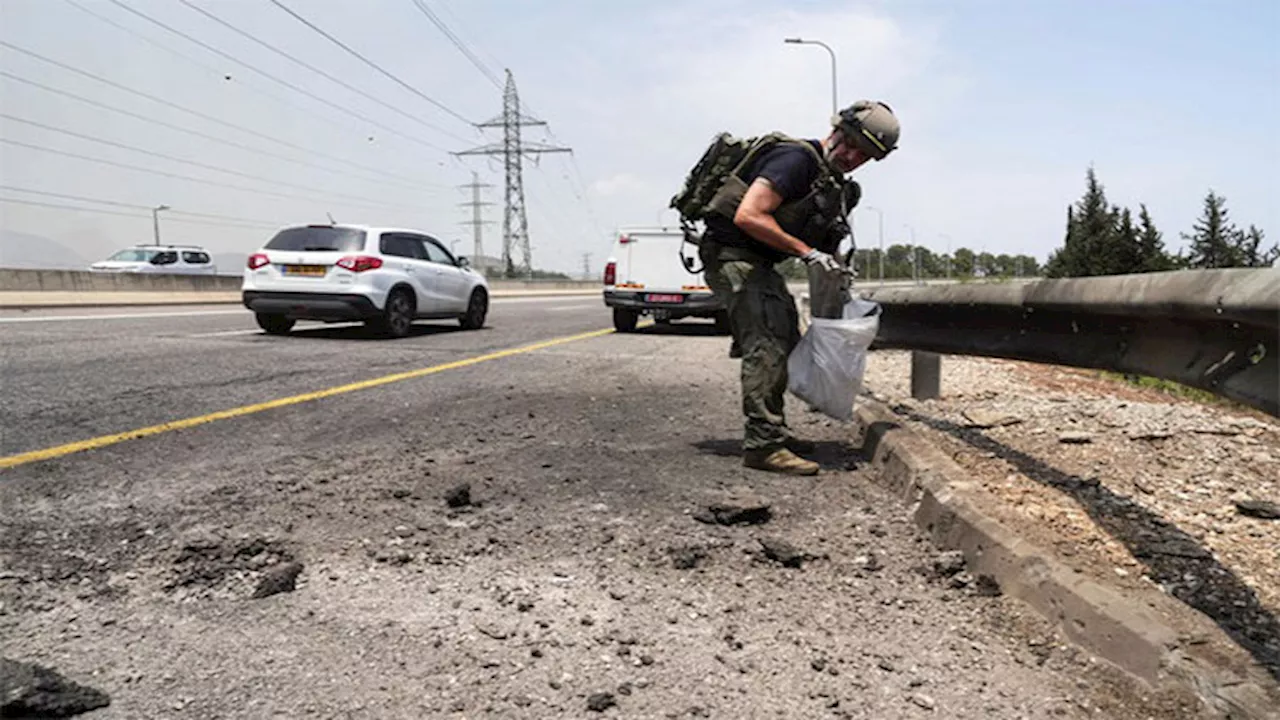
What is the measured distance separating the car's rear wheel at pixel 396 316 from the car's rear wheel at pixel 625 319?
3.45 metres

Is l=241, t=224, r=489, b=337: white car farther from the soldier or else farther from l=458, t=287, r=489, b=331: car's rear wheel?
the soldier

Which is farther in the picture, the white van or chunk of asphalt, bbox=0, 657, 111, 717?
the white van

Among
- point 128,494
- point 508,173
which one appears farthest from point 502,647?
point 508,173

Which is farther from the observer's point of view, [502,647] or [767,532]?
[767,532]

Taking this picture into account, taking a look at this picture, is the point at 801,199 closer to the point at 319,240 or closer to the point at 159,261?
the point at 319,240

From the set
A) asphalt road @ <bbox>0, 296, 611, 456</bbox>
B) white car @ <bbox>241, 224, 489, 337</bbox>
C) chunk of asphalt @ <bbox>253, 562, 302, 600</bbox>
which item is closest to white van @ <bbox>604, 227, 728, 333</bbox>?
asphalt road @ <bbox>0, 296, 611, 456</bbox>

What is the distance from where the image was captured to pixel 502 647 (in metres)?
2.12

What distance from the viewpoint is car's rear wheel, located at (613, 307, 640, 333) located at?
13.8 meters

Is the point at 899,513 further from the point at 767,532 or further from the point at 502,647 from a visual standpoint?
the point at 502,647

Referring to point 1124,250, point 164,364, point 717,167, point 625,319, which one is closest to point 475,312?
point 625,319

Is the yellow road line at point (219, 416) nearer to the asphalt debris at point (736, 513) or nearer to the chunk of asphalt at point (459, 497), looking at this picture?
the chunk of asphalt at point (459, 497)

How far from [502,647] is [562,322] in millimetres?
13197

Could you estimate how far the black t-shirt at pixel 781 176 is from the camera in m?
3.92

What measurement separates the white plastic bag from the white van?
9.11m
